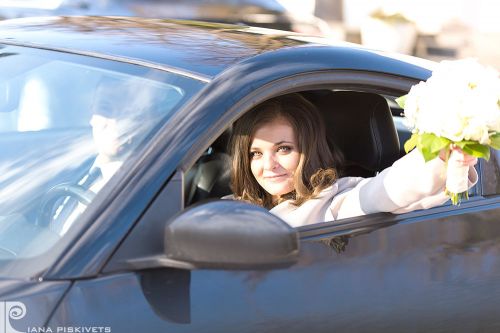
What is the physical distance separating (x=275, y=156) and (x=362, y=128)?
42 centimetres

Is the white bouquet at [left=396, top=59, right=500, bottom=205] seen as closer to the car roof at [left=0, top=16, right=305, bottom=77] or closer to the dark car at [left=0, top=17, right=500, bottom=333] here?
the dark car at [left=0, top=17, right=500, bottom=333]

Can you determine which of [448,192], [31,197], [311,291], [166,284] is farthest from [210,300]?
[448,192]

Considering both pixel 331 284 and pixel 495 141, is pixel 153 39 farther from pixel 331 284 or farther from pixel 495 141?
pixel 495 141

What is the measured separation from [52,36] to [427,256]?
3.98 feet

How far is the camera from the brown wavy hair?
3064mm

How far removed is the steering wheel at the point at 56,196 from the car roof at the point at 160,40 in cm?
39

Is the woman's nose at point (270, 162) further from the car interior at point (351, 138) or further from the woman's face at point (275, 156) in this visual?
the car interior at point (351, 138)

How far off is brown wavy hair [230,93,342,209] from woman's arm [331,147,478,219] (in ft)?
0.69

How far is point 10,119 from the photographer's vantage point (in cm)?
301

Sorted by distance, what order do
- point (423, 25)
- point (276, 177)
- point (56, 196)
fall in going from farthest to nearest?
point (423, 25)
point (276, 177)
point (56, 196)

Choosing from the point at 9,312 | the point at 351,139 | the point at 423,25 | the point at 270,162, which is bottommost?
the point at 9,312

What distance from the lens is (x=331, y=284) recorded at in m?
2.55

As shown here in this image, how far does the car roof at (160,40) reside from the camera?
2.68 m

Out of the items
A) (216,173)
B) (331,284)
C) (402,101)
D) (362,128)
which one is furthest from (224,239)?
(362,128)
